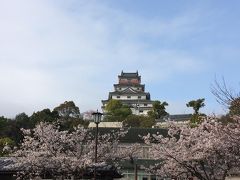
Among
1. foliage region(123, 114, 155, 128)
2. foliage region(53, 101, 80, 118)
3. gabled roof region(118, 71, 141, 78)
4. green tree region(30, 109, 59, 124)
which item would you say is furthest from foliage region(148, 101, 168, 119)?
gabled roof region(118, 71, 141, 78)

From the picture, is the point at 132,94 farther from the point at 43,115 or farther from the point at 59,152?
the point at 59,152

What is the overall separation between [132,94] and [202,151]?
129522 mm

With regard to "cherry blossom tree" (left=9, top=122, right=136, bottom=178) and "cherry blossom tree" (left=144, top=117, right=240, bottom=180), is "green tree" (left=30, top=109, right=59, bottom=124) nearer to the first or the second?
"cherry blossom tree" (left=9, top=122, right=136, bottom=178)

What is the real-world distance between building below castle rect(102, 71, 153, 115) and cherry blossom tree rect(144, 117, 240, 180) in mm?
111336

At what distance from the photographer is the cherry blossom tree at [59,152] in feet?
70.3

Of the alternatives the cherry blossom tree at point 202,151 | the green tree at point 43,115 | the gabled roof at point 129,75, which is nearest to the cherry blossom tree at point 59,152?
the cherry blossom tree at point 202,151

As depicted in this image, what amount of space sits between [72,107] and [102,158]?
79.2 meters

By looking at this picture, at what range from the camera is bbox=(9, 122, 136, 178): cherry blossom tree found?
2144cm

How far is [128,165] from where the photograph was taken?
4588 centimetres

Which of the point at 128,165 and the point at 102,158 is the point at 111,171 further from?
the point at 128,165

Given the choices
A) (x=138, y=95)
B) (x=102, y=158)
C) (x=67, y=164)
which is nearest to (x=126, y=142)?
(x=102, y=158)

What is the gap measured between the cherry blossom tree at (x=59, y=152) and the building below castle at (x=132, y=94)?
10602 cm

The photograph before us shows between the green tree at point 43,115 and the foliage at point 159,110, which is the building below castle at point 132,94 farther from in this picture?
the green tree at point 43,115

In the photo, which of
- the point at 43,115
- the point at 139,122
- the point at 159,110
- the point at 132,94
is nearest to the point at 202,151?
the point at 43,115
